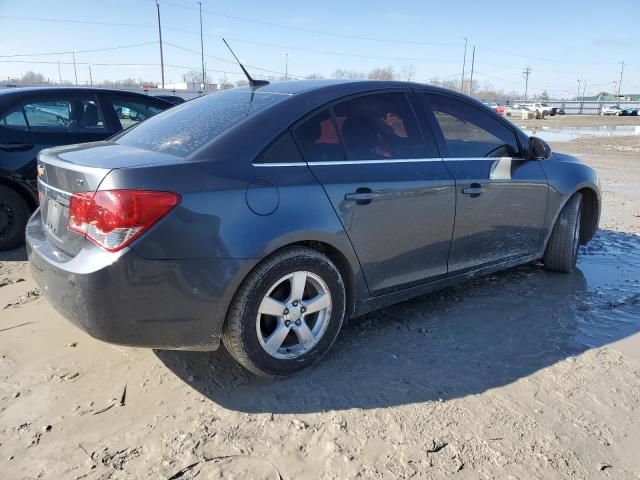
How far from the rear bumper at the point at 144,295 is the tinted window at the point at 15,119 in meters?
3.18

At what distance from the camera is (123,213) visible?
7.73 ft

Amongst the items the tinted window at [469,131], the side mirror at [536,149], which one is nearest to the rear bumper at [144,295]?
the tinted window at [469,131]

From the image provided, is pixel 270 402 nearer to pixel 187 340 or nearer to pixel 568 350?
pixel 187 340

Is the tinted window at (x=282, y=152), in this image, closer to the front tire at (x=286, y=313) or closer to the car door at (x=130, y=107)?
the front tire at (x=286, y=313)

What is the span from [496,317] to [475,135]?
1370 mm

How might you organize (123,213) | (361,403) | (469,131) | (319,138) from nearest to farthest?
(123,213), (361,403), (319,138), (469,131)

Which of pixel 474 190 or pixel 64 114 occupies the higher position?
pixel 64 114

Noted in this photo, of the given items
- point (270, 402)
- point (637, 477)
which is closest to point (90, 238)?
point (270, 402)

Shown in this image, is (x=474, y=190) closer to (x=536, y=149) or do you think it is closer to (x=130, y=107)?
(x=536, y=149)

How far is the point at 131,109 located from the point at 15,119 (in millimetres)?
1263

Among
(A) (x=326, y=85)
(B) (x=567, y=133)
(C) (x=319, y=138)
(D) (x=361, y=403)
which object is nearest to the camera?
(D) (x=361, y=403)

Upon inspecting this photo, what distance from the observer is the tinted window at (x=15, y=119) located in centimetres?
506

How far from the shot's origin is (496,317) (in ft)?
12.5

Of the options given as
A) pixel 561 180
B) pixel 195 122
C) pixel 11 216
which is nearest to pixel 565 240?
pixel 561 180
